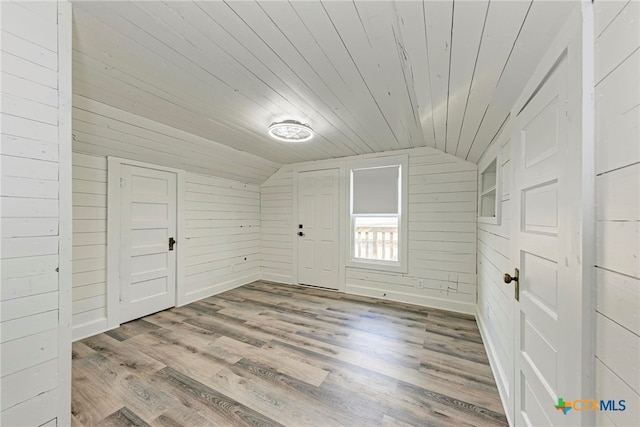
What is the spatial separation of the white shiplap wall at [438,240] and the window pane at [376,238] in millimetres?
275

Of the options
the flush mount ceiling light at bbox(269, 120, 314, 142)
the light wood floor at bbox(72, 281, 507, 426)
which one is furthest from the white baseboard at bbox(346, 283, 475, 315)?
the flush mount ceiling light at bbox(269, 120, 314, 142)

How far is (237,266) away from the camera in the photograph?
171 inches

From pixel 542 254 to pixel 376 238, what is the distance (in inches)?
112

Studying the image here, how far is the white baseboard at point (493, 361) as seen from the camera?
156 cm

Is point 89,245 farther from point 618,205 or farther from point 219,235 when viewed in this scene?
point 618,205

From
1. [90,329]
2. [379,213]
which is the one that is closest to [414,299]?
[379,213]

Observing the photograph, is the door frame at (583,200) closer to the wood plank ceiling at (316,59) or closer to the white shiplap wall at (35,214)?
the wood plank ceiling at (316,59)

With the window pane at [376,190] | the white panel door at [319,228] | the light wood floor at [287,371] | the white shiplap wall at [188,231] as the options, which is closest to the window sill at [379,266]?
the white panel door at [319,228]

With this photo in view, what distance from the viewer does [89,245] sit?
8.43 ft

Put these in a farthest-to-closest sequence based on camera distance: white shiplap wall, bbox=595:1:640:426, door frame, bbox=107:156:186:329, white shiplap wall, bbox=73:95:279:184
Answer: door frame, bbox=107:156:186:329, white shiplap wall, bbox=73:95:279:184, white shiplap wall, bbox=595:1:640:426

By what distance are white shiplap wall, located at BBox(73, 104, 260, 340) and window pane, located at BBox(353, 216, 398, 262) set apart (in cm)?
205

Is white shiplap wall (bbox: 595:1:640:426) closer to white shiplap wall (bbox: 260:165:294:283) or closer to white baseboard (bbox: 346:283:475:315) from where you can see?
white baseboard (bbox: 346:283:475:315)

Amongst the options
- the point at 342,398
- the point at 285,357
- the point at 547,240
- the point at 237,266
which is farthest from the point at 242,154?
the point at 547,240

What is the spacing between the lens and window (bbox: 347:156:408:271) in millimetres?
3543
